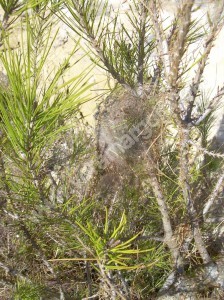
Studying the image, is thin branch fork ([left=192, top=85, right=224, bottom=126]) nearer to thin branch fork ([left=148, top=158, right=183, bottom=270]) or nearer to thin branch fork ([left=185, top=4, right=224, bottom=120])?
thin branch fork ([left=185, top=4, right=224, bottom=120])

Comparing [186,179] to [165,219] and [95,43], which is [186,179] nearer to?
[165,219]

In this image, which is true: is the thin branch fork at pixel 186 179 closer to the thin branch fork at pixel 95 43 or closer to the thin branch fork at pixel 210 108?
the thin branch fork at pixel 210 108

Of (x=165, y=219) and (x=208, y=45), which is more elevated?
(x=208, y=45)

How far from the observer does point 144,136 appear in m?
1.29

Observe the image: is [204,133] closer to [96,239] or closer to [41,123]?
[96,239]

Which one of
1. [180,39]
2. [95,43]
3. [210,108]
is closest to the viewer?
[180,39]

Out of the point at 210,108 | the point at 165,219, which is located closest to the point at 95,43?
the point at 210,108

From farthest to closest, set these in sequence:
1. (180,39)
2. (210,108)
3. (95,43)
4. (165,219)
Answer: (165,219), (95,43), (210,108), (180,39)

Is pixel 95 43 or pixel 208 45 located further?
pixel 95 43

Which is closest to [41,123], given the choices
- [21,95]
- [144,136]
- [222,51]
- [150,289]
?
[21,95]

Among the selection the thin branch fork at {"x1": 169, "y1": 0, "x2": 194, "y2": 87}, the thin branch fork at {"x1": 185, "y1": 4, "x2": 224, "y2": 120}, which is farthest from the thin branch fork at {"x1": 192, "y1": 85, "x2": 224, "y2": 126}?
the thin branch fork at {"x1": 169, "y1": 0, "x2": 194, "y2": 87}

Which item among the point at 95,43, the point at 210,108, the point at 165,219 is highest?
the point at 95,43

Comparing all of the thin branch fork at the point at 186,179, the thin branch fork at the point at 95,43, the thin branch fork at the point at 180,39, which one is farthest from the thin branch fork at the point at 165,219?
the thin branch fork at the point at 180,39

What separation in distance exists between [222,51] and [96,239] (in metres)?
1.99
